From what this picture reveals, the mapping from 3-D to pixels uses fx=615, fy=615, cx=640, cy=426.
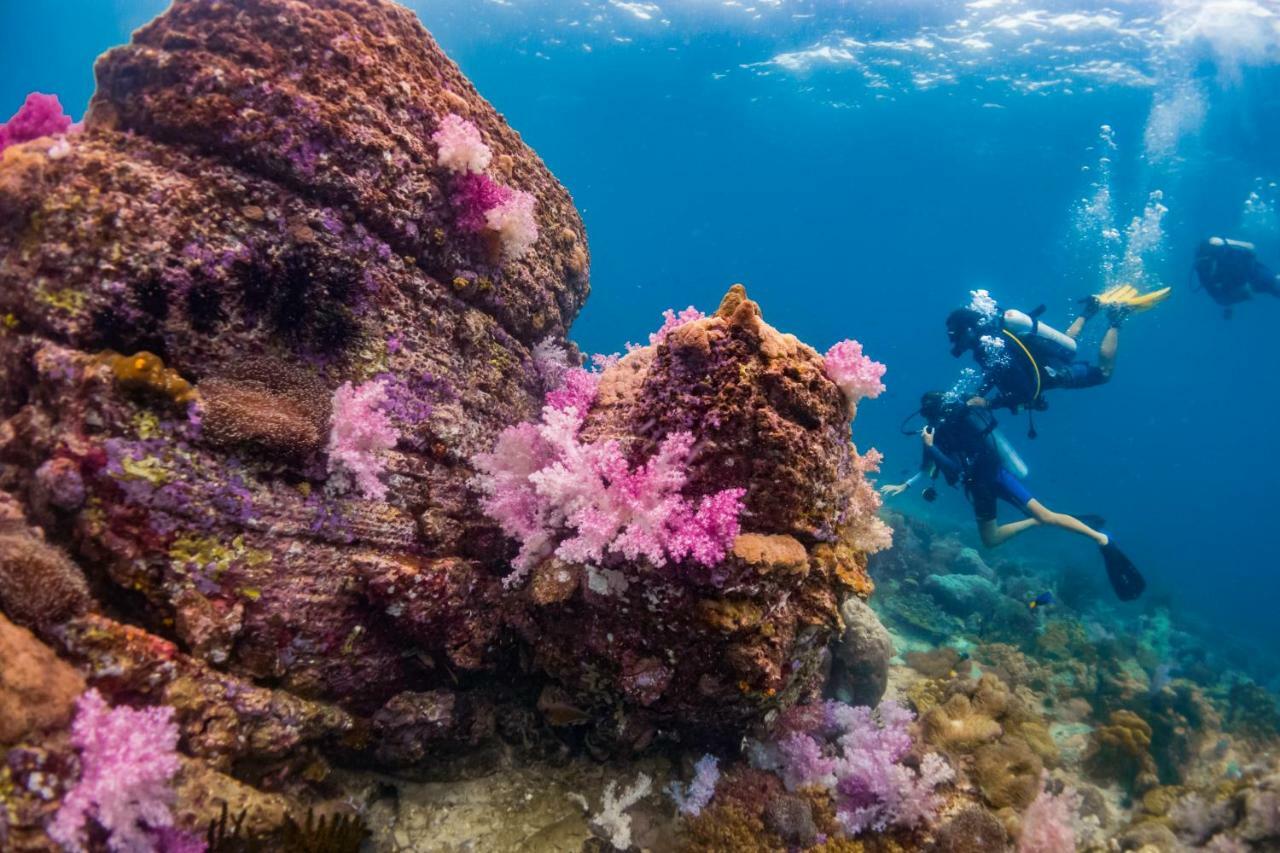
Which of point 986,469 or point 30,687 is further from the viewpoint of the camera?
point 986,469

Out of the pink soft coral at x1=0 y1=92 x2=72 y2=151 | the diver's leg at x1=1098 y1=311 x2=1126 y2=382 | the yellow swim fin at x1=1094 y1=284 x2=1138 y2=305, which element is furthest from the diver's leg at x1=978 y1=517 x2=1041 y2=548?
the pink soft coral at x1=0 y1=92 x2=72 y2=151

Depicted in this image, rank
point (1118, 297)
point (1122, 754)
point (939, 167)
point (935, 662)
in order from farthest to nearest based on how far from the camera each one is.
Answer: point (939, 167), point (1118, 297), point (935, 662), point (1122, 754)

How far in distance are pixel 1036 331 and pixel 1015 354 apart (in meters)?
0.62

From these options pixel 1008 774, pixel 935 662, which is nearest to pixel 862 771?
pixel 1008 774

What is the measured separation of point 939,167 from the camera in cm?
5038

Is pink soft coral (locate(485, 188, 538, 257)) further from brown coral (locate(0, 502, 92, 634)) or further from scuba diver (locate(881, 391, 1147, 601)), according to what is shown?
scuba diver (locate(881, 391, 1147, 601))

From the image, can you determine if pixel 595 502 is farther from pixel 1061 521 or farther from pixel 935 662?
pixel 1061 521

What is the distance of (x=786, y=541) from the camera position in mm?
3584

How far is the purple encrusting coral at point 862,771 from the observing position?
14.3 feet

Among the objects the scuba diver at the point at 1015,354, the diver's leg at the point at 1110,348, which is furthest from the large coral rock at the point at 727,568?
the diver's leg at the point at 1110,348

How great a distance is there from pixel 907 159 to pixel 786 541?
2210 inches

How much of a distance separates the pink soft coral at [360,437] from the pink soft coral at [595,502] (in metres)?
0.63

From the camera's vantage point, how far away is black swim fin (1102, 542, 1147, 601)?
11.1 meters

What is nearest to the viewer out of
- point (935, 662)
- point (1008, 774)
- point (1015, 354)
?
point (1008, 774)
